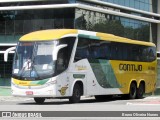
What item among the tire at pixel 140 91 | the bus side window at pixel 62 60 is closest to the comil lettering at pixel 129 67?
the tire at pixel 140 91

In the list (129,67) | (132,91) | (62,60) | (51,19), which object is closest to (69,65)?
(62,60)

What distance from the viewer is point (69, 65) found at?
75.5ft

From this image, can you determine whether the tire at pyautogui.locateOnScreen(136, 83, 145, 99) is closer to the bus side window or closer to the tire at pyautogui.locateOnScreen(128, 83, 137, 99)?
the tire at pyautogui.locateOnScreen(128, 83, 137, 99)

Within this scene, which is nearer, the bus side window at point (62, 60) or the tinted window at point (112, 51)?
the bus side window at point (62, 60)

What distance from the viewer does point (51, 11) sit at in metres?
46.5

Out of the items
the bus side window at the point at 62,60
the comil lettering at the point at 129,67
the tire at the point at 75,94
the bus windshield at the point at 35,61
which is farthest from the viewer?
the comil lettering at the point at 129,67

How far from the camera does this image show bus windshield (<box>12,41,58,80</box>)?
72.7ft

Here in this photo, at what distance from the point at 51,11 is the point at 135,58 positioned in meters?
Answer: 18.3

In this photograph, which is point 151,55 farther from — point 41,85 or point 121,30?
point 121,30

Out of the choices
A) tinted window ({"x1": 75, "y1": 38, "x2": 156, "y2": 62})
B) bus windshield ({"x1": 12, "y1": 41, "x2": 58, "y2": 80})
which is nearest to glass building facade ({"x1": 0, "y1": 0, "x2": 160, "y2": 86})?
tinted window ({"x1": 75, "y1": 38, "x2": 156, "y2": 62})

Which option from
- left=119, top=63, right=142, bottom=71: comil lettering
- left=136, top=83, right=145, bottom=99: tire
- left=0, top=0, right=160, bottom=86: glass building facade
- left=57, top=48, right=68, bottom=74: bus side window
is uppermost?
left=0, top=0, right=160, bottom=86: glass building facade

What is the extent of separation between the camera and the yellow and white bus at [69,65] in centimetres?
2219

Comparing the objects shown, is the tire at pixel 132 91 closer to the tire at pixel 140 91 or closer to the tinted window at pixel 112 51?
the tire at pixel 140 91

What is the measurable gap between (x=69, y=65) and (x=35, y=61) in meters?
1.68
